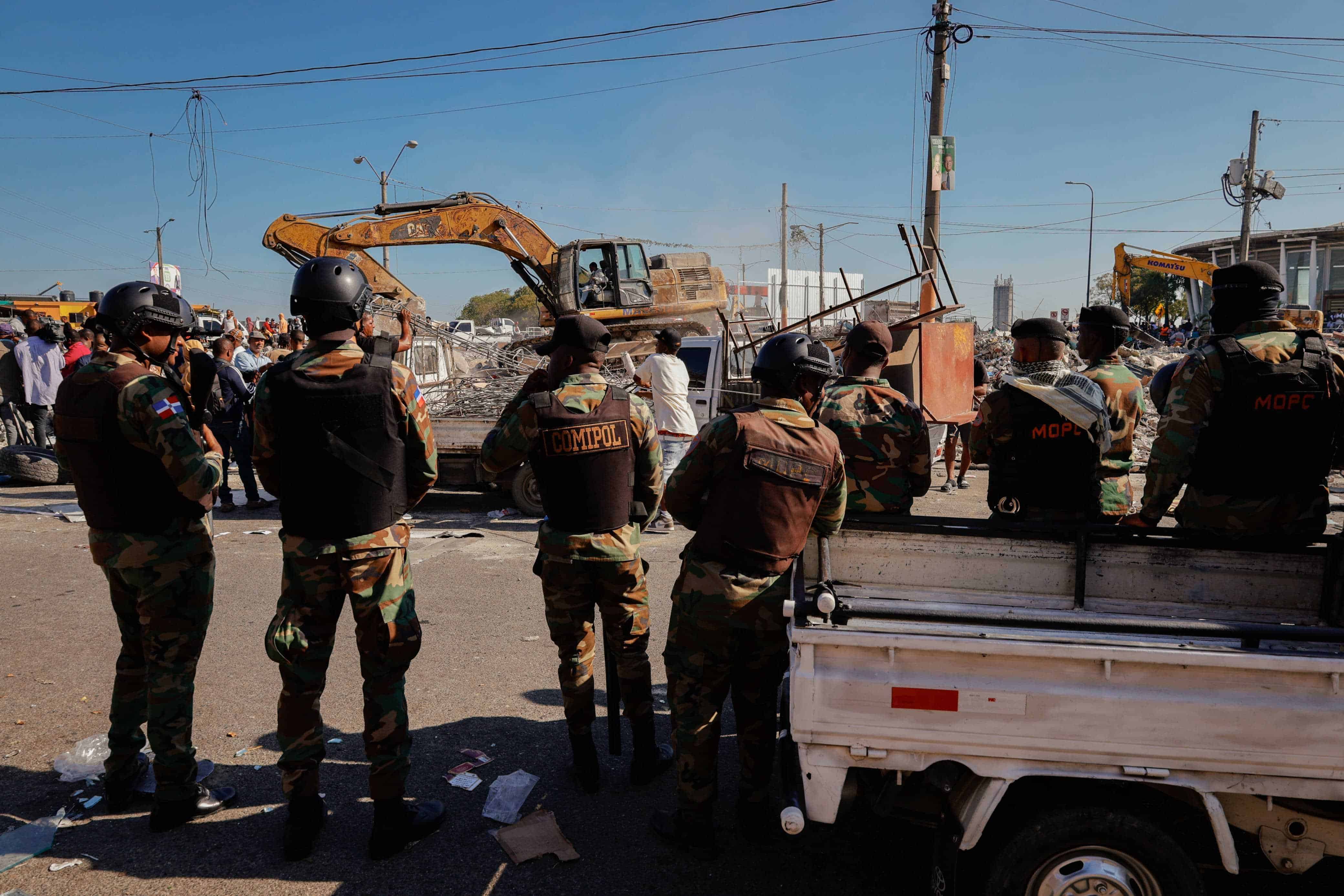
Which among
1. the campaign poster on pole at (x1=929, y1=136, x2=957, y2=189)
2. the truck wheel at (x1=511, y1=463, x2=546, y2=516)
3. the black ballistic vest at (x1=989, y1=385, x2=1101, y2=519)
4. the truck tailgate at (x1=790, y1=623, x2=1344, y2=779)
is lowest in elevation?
the truck wheel at (x1=511, y1=463, x2=546, y2=516)

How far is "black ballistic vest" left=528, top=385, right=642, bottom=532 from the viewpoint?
10.8 feet

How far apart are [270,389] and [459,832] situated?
181cm

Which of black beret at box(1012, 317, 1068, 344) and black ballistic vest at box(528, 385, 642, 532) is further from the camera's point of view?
black beret at box(1012, 317, 1068, 344)

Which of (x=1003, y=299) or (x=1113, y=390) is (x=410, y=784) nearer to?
(x=1113, y=390)

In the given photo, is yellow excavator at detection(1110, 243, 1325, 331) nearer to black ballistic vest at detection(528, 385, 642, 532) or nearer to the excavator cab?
the excavator cab

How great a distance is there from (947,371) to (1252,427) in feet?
22.4

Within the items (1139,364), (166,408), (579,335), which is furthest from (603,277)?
(1139,364)

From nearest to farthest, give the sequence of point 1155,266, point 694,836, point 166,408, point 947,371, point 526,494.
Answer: point 694,836, point 166,408, point 526,494, point 947,371, point 1155,266

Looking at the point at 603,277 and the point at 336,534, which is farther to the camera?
the point at 603,277

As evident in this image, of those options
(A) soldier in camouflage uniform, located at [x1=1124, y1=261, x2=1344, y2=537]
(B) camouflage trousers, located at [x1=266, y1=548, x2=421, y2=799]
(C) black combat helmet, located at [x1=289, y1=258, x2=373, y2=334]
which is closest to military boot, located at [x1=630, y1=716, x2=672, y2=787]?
(B) camouflage trousers, located at [x1=266, y1=548, x2=421, y2=799]

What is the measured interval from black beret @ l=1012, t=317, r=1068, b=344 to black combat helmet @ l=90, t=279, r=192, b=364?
3.61 m

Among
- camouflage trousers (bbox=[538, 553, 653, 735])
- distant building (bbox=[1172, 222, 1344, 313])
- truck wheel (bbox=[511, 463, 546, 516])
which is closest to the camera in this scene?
camouflage trousers (bbox=[538, 553, 653, 735])

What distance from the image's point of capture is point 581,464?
3.33m

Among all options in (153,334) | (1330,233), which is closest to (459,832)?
(153,334)
